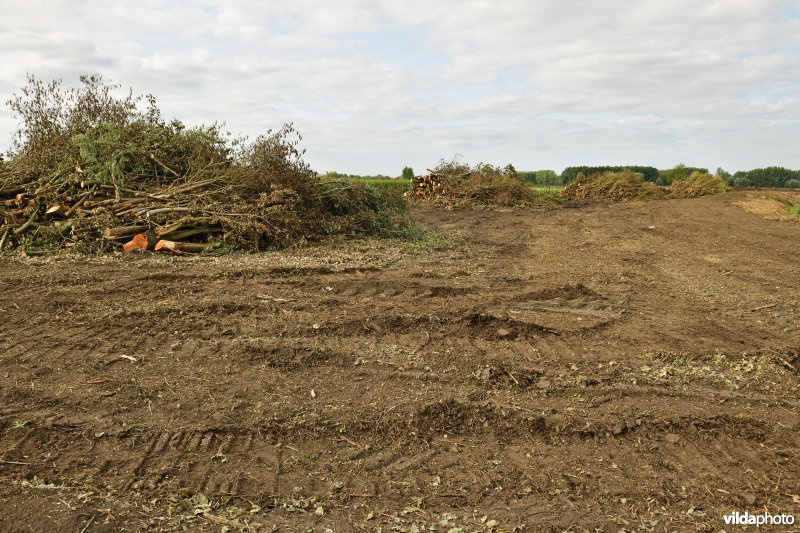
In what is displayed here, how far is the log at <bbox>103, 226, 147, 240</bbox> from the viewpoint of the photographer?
33.2 ft

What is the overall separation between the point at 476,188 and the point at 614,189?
7.10 metres

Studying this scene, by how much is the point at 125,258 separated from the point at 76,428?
6169 millimetres

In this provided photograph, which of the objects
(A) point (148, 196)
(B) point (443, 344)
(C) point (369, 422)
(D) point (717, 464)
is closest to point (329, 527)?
(C) point (369, 422)

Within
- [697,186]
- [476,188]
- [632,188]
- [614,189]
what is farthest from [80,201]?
[697,186]

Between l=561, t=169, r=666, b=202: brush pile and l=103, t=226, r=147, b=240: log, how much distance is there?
20645 mm

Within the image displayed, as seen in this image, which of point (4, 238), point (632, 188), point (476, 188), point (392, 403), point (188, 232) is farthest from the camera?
point (632, 188)

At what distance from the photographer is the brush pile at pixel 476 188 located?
2303cm

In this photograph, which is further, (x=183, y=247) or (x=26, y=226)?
(x=26, y=226)

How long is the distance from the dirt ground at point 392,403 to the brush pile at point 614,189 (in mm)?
18639

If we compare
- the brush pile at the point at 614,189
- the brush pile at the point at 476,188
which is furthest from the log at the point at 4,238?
the brush pile at the point at 614,189

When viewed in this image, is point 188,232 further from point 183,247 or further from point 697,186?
point 697,186

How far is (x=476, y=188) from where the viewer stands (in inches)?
912

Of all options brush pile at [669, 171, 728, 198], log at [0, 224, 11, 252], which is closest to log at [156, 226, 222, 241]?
log at [0, 224, 11, 252]

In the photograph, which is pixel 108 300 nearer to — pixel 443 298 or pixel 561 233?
pixel 443 298
